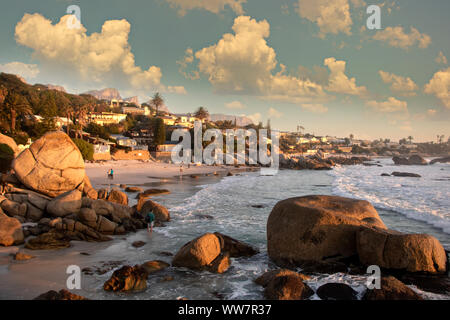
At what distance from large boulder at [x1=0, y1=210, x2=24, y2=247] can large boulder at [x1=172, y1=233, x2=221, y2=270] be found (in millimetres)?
7107

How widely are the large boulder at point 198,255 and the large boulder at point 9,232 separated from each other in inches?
280

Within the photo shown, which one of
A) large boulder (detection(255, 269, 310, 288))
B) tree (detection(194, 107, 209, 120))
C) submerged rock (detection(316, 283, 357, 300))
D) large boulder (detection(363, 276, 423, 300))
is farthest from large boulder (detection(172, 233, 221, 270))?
tree (detection(194, 107, 209, 120))

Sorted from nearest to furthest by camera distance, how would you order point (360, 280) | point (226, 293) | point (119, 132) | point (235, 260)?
1. point (226, 293)
2. point (360, 280)
3. point (235, 260)
4. point (119, 132)

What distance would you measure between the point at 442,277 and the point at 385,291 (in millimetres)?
3314

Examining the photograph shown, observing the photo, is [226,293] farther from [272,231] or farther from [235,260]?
[272,231]

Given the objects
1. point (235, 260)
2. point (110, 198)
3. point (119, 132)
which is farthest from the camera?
point (119, 132)

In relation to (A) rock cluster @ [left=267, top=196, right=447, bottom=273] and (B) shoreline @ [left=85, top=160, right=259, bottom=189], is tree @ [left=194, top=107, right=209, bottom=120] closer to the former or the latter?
(B) shoreline @ [left=85, top=160, right=259, bottom=189]

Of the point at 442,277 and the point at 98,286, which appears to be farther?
the point at 442,277

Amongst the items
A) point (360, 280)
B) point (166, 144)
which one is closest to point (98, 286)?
point (360, 280)

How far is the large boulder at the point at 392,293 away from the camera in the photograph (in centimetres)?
766

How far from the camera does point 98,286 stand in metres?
8.61

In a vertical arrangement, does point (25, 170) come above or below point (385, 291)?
above

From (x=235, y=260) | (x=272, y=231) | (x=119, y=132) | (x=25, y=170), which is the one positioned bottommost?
(x=235, y=260)

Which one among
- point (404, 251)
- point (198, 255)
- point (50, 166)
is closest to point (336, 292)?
point (404, 251)
